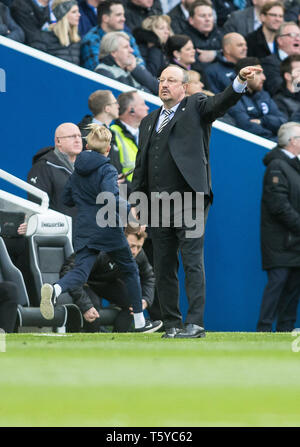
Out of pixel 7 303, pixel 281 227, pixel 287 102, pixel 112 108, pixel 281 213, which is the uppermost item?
pixel 287 102

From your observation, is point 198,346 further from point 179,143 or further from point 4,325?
point 4,325

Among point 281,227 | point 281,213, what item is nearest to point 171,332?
point 281,213

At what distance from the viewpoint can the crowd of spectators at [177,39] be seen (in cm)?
1232

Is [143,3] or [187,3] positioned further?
[187,3]

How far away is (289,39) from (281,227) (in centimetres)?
386

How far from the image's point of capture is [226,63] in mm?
13703

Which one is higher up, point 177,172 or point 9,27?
point 9,27

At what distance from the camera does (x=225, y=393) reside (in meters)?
5.49

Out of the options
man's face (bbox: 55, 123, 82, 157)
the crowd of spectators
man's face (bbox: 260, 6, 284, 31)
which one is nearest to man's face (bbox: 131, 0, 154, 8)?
the crowd of spectators

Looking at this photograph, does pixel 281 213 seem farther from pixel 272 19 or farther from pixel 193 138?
pixel 272 19

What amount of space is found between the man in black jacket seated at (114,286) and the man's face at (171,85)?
2.38 metres

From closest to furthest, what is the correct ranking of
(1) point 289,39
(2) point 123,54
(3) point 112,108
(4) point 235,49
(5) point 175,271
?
(5) point 175,271, (3) point 112,108, (2) point 123,54, (4) point 235,49, (1) point 289,39

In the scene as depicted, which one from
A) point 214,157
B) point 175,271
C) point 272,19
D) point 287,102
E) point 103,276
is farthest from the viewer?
point 272,19

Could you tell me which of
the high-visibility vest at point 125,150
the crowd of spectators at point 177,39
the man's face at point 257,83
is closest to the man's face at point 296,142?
the crowd of spectators at point 177,39
